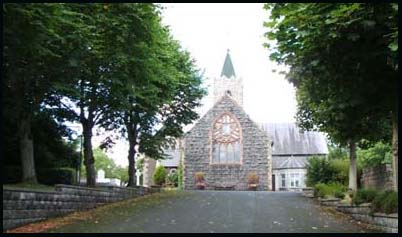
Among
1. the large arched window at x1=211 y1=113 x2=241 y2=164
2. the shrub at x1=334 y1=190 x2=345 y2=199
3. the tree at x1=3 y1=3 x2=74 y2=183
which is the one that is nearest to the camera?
the tree at x1=3 y1=3 x2=74 y2=183

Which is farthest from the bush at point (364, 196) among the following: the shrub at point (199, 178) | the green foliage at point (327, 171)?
the shrub at point (199, 178)

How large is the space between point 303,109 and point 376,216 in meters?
12.7

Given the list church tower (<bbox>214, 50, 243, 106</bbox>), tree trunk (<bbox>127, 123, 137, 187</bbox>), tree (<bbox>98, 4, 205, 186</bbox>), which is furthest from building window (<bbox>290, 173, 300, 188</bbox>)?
tree trunk (<bbox>127, 123, 137, 187</bbox>)

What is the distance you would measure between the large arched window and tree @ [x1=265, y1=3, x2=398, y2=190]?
30.9m

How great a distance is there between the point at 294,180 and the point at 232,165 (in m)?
9.14

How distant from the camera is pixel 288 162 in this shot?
171 ft

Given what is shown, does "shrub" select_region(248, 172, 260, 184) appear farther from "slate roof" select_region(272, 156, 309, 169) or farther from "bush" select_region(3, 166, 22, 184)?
"bush" select_region(3, 166, 22, 184)

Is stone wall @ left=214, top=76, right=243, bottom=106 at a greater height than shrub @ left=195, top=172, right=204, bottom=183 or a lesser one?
greater

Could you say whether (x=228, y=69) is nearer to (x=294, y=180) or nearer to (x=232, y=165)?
(x=294, y=180)

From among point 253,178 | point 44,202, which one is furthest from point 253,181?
point 44,202

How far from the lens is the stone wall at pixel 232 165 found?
145 ft

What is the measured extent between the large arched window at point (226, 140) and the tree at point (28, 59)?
28.1 metres

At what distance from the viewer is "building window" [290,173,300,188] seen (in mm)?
51031

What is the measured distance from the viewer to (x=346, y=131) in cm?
1777
